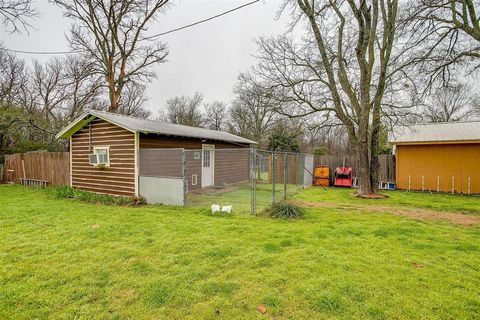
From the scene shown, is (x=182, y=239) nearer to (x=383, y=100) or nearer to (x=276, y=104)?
(x=276, y=104)

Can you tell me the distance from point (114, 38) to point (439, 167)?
705 inches

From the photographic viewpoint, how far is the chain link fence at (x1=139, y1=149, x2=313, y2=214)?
7703 mm

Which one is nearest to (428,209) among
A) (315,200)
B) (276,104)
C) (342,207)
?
(342,207)

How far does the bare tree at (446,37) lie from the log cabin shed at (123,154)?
280 inches

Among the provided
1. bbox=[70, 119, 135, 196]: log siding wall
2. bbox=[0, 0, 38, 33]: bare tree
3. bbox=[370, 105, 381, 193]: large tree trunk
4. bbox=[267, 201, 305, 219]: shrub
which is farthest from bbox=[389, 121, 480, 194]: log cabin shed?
bbox=[0, 0, 38, 33]: bare tree

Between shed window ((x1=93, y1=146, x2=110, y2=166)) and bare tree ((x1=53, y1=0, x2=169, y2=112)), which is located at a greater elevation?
bare tree ((x1=53, y1=0, x2=169, y2=112))

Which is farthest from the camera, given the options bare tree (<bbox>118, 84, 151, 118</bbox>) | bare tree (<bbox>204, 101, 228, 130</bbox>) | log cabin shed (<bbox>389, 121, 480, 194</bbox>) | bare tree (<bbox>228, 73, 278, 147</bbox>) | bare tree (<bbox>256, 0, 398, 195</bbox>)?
bare tree (<bbox>204, 101, 228, 130</bbox>)

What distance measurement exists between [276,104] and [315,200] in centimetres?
429

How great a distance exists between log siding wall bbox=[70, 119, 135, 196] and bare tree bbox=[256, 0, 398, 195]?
6211 mm

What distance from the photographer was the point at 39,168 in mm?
12375

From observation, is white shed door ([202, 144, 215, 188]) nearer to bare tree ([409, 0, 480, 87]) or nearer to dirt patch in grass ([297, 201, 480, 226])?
dirt patch in grass ([297, 201, 480, 226])

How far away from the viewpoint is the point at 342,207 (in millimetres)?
7879

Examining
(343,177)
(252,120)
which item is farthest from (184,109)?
(343,177)

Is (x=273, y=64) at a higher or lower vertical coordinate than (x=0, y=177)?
higher
